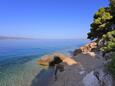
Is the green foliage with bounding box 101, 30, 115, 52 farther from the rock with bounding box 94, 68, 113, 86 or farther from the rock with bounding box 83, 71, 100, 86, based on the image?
the rock with bounding box 94, 68, 113, 86

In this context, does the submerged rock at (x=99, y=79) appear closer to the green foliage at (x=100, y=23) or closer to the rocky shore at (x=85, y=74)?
the rocky shore at (x=85, y=74)

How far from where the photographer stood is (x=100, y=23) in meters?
33.3

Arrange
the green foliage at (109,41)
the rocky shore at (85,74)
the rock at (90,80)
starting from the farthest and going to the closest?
the green foliage at (109,41) < the rock at (90,80) < the rocky shore at (85,74)

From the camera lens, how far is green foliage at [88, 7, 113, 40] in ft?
107

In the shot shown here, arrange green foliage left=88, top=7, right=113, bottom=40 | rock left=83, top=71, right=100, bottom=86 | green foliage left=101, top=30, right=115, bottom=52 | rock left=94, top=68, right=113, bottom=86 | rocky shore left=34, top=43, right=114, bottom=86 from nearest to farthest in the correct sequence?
1. rock left=94, top=68, right=113, bottom=86
2. rocky shore left=34, top=43, right=114, bottom=86
3. rock left=83, top=71, right=100, bottom=86
4. green foliage left=101, top=30, right=115, bottom=52
5. green foliage left=88, top=7, right=113, bottom=40

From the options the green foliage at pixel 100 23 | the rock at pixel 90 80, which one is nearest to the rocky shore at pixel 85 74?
the rock at pixel 90 80

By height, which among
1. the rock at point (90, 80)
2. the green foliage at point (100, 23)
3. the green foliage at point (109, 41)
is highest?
the green foliage at point (100, 23)

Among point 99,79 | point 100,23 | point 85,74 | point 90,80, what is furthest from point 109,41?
point 99,79

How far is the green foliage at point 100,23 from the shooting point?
32.5 meters

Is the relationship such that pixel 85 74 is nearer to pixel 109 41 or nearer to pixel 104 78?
pixel 104 78

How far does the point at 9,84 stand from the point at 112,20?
19.5m

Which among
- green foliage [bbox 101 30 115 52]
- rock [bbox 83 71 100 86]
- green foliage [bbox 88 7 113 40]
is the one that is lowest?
rock [bbox 83 71 100 86]

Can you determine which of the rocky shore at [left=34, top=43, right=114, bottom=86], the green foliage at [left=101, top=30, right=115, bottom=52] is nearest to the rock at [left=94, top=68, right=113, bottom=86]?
the rocky shore at [left=34, top=43, right=114, bottom=86]

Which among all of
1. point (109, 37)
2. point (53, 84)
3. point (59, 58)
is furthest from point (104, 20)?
point (53, 84)
